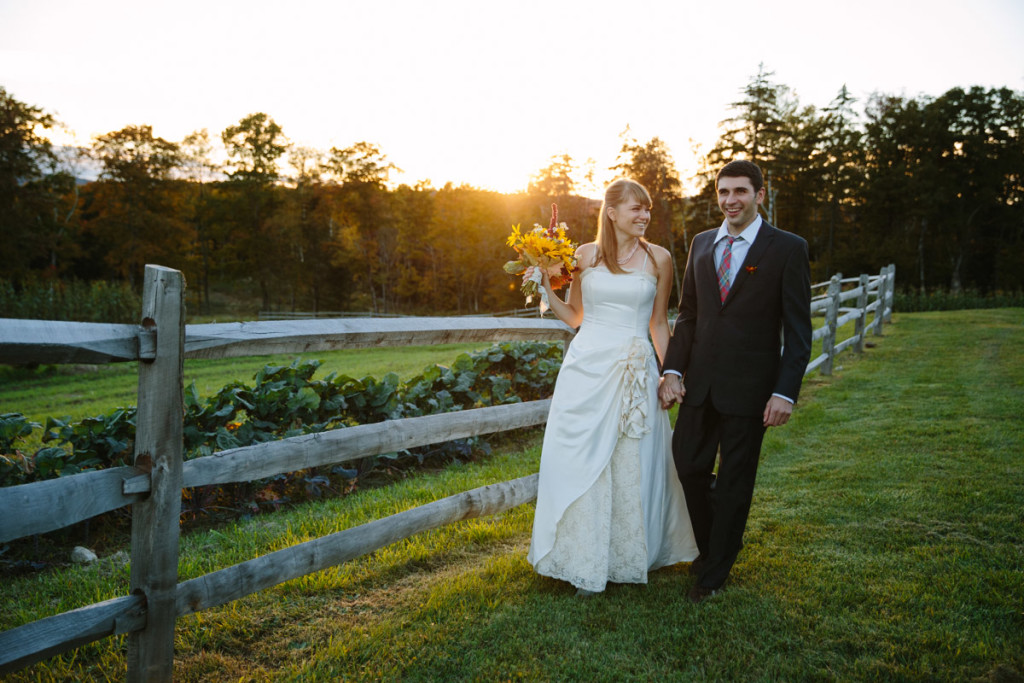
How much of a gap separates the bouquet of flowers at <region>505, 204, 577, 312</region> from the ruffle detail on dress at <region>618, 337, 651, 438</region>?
59cm

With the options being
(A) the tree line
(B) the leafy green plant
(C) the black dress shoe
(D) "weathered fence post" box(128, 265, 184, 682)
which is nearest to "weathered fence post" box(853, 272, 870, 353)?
(B) the leafy green plant

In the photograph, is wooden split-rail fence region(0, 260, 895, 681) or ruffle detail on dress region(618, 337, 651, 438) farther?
ruffle detail on dress region(618, 337, 651, 438)

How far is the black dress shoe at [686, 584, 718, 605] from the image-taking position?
10.9 ft

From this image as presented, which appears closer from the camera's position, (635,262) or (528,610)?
(528,610)

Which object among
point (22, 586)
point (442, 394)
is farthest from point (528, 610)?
point (442, 394)

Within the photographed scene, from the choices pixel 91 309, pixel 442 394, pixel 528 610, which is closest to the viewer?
pixel 528 610

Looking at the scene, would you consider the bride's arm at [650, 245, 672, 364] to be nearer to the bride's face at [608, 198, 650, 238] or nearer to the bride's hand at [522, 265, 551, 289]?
the bride's face at [608, 198, 650, 238]

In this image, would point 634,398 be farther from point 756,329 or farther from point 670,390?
point 756,329

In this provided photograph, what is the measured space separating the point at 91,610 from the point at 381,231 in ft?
156

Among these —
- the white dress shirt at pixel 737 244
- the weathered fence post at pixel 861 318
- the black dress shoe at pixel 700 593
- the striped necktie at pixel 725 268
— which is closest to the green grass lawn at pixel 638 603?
the black dress shoe at pixel 700 593

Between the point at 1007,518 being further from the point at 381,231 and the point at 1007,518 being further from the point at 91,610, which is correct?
the point at 381,231

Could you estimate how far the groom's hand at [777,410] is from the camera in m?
3.10

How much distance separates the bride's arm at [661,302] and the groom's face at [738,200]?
1.64ft

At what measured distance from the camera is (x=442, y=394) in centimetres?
640
